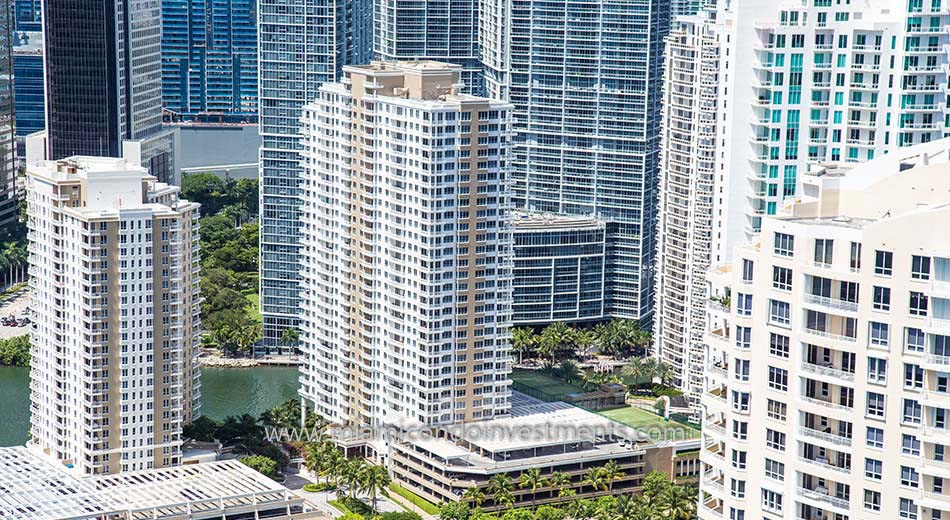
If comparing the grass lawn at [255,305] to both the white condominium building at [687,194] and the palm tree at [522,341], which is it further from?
the white condominium building at [687,194]

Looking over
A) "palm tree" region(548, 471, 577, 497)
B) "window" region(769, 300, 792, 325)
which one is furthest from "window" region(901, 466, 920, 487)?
"palm tree" region(548, 471, 577, 497)

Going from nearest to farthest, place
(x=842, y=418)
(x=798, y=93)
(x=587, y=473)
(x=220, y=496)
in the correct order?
1. (x=842, y=418)
2. (x=798, y=93)
3. (x=220, y=496)
4. (x=587, y=473)

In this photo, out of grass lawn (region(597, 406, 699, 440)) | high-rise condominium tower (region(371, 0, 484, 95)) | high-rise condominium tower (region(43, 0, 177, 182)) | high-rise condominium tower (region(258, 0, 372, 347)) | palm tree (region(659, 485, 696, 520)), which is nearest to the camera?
palm tree (region(659, 485, 696, 520))

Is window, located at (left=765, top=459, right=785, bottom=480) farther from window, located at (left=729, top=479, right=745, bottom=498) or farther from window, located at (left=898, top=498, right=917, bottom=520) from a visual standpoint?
window, located at (left=898, top=498, right=917, bottom=520)

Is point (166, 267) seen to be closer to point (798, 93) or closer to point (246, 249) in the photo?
point (798, 93)

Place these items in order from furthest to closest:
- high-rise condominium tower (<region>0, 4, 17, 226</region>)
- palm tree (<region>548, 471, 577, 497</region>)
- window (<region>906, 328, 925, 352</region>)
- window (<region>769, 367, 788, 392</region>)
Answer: high-rise condominium tower (<region>0, 4, 17, 226</region>), palm tree (<region>548, 471, 577, 497</region>), window (<region>769, 367, 788, 392</region>), window (<region>906, 328, 925, 352</region>)

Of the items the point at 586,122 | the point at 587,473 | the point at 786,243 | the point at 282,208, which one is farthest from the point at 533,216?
the point at 786,243

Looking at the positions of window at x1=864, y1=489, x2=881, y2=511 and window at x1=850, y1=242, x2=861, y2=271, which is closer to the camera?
window at x1=850, y1=242, x2=861, y2=271

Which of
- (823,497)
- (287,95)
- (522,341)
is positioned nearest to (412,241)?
(522,341)
